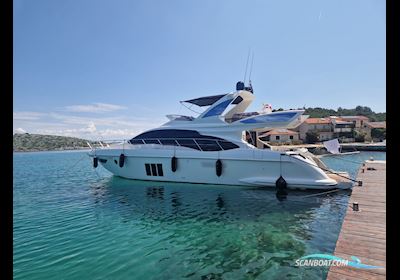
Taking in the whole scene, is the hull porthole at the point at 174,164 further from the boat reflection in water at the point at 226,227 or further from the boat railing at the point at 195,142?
the boat reflection in water at the point at 226,227

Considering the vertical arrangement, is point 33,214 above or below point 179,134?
below

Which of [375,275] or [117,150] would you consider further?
[117,150]

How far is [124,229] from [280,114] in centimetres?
928

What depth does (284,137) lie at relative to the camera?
4616 centimetres

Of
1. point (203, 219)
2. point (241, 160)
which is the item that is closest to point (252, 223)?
point (203, 219)

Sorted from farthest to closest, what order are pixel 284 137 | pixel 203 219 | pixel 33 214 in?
pixel 284 137 < pixel 33 214 < pixel 203 219

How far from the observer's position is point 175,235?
6.54 metres

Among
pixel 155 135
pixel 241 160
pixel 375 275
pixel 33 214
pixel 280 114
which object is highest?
pixel 280 114

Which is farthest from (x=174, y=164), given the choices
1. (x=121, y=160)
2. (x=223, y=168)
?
(x=121, y=160)

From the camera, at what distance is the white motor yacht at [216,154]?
Result: 1130 cm

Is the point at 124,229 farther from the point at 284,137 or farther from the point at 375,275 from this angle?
the point at 284,137

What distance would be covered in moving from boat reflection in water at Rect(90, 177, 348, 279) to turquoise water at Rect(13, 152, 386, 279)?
0.07 feet

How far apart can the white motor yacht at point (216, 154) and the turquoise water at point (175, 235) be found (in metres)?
1.10
